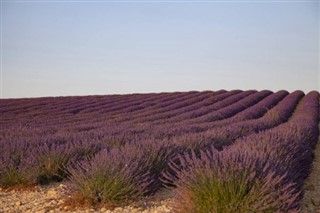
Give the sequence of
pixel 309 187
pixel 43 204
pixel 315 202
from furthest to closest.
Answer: pixel 309 187 → pixel 315 202 → pixel 43 204

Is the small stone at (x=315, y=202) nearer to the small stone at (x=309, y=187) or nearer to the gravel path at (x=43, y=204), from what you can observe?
the small stone at (x=309, y=187)

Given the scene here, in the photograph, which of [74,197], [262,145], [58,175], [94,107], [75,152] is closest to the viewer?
[74,197]

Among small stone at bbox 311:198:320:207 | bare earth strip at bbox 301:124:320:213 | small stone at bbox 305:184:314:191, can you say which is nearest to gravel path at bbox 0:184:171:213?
bare earth strip at bbox 301:124:320:213

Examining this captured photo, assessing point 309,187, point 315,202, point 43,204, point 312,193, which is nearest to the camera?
point 43,204

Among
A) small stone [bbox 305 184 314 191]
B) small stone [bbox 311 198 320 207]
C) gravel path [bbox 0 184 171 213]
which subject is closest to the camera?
gravel path [bbox 0 184 171 213]

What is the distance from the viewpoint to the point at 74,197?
4750mm

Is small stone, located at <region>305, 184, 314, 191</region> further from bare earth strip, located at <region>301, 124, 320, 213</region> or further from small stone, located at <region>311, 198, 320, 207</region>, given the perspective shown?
small stone, located at <region>311, 198, 320, 207</region>

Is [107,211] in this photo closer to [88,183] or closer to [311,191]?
[88,183]

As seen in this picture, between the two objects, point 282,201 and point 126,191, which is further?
point 126,191

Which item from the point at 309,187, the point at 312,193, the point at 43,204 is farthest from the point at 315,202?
the point at 43,204

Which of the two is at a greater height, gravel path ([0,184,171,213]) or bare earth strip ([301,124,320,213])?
gravel path ([0,184,171,213])

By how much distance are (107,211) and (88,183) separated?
44 centimetres

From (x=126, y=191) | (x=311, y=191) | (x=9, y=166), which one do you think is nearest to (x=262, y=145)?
(x=311, y=191)

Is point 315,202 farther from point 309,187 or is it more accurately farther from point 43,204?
point 43,204
